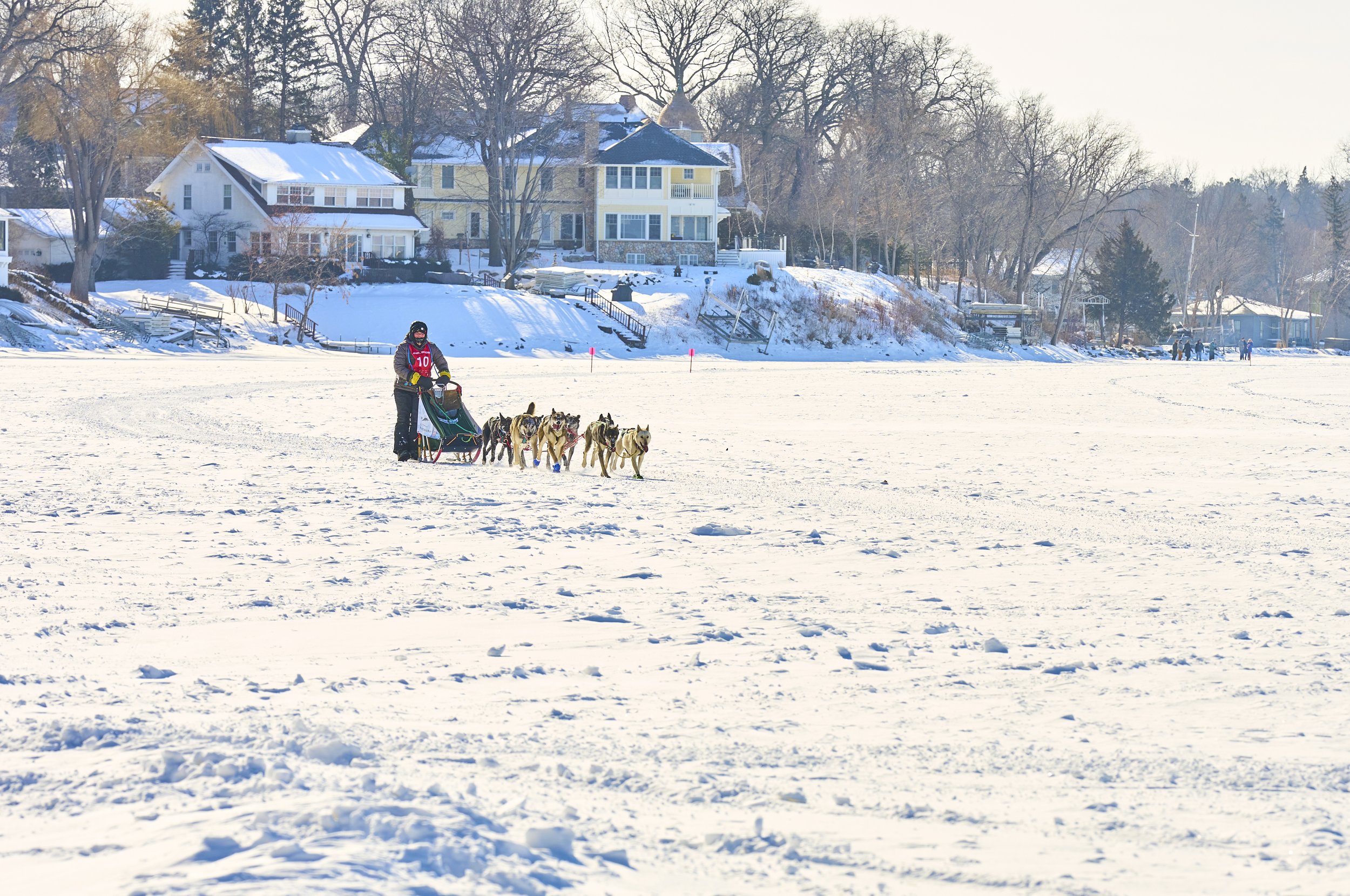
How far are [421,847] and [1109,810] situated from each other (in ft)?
8.47

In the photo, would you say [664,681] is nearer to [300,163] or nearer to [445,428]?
[445,428]

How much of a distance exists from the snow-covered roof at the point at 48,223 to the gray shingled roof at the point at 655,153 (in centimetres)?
2414

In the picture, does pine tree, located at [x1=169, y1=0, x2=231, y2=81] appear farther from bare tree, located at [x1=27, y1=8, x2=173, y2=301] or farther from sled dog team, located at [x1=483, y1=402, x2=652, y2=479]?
sled dog team, located at [x1=483, y1=402, x2=652, y2=479]

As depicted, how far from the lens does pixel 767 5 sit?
83938 mm

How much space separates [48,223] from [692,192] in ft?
99.5

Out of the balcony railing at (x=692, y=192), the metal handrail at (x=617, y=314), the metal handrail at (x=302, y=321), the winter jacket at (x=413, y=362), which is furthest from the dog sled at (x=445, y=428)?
the balcony railing at (x=692, y=192)

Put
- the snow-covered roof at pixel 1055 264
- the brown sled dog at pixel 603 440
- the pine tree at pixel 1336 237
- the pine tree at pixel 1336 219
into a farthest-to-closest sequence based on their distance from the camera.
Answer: the pine tree at pixel 1336 219, the pine tree at pixel 1336 237, the snow-covered roof at pixel 1055 264, the brown sled dog at pixel 603 440

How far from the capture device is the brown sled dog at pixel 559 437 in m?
15.3

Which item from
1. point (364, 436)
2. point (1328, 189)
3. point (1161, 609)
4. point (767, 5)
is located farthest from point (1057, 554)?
point (1328, 189)

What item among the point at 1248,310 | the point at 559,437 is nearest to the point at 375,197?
the point at 559,437

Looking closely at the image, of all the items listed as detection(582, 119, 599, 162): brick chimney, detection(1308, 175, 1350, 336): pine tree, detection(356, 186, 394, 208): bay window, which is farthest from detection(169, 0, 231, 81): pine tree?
detection(1308, 175, 1350, 336): pine tree

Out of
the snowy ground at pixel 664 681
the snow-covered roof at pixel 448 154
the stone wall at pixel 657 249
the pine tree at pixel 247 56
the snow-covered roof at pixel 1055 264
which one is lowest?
the snowy ground at pixel 664 681

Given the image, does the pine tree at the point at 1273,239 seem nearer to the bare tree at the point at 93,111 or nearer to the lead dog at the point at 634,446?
the bare tree at the point at 93,111

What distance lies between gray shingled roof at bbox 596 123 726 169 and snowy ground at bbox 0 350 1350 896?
2126 inches
